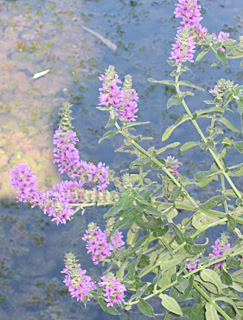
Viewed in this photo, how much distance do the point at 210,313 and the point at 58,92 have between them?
72.1 inches

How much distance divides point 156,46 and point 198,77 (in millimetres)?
375

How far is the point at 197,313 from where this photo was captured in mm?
1494

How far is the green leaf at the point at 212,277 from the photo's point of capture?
4.44 feet

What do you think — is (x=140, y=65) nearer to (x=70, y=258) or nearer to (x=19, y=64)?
(x=19, y=64)

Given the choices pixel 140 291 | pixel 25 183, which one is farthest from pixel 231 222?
pixel 25 183

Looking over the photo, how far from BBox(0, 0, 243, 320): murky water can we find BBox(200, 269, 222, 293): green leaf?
2.69 ft

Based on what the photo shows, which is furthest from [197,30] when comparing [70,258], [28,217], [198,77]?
[198,77]

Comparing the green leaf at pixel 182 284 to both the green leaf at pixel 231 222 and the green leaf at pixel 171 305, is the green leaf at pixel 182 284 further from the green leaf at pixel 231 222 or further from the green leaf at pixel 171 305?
the green leaf at pixel 231 222

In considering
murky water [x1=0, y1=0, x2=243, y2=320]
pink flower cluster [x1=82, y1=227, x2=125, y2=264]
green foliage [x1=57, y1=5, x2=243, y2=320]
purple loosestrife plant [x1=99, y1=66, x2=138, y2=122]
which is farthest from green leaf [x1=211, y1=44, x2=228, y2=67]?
murky water [x1=0, y1=0, x2=243, y2=320]

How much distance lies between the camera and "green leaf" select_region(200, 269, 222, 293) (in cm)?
135

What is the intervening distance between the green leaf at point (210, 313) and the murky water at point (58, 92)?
733 millimetres

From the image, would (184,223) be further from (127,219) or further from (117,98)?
(117,98)

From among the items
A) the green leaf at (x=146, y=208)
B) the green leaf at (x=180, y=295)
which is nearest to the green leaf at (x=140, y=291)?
the green leaf at (x=180, y=295)

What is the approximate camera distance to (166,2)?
11.6 feet
